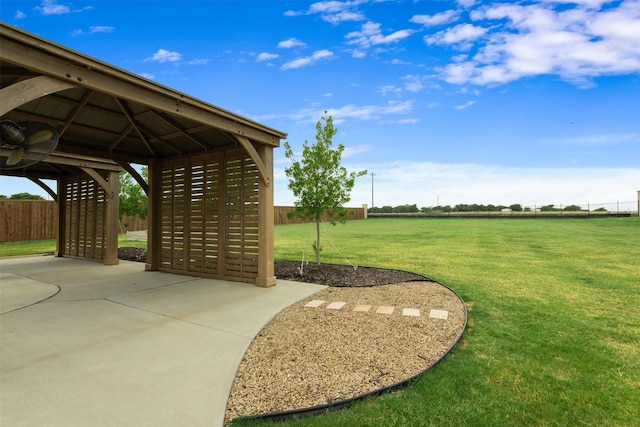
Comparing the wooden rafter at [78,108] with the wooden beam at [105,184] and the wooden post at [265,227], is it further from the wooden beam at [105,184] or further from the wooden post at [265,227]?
the wooden beam at [105,184]

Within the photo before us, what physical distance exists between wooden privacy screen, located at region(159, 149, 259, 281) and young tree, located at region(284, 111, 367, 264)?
1.07 metres

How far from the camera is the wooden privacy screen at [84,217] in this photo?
8297 mm

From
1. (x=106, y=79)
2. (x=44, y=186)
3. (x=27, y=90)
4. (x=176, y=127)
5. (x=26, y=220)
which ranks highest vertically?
(x=176, y=127)

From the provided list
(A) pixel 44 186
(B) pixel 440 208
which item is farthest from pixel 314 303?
(B) pixel 440 208

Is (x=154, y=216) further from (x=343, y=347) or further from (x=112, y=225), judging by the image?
(x=343, y=347)

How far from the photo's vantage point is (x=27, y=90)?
2441mm

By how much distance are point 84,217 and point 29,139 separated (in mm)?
5984

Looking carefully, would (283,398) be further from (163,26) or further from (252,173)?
(163,26)

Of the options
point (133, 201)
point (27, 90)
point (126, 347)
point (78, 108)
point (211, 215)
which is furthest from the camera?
point (133, 201)

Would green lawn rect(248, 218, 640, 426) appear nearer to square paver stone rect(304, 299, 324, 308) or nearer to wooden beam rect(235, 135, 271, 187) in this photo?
square paver stone rect(304, 299, 324, 308)

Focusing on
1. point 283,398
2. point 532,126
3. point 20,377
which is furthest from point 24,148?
point 532,126

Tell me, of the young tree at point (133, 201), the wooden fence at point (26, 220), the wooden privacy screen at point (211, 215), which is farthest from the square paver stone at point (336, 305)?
the wooden fence at point (26, 220)

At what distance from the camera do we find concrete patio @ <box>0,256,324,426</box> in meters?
1.88

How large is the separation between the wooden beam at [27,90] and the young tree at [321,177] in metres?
3.88
